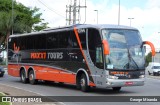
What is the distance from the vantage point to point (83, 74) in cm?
2172

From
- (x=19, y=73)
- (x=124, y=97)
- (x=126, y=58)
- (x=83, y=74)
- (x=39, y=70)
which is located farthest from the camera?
(x=19, y=73)

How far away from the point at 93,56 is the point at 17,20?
54.2 meters

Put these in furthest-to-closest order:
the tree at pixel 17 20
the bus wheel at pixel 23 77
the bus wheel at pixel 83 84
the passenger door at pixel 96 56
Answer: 1. the tree at pixel 17 20
2. the bus wheel at pixel 23 77
3. the bus wheel at pixel 83 84
4. the passenger door at pixel 96 56

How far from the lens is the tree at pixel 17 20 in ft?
217

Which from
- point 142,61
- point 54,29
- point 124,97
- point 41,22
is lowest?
point 124,97

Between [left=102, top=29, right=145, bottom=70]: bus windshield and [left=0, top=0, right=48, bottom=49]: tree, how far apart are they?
46535 millimetres

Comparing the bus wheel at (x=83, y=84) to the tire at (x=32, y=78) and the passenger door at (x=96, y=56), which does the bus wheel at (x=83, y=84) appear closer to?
A: the passenger door at (x=96, y=56)

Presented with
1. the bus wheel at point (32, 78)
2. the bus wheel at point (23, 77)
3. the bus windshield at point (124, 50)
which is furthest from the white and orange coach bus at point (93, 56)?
the bus wheel at point (23, 77)

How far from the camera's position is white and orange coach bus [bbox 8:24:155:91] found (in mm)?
20000

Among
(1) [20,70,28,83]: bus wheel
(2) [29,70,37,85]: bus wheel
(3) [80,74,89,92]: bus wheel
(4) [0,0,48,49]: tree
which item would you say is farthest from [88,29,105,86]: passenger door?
(4) [0,0,48,49]: tree

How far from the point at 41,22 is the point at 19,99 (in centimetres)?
6502

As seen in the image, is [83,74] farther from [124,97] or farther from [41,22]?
[41,22]

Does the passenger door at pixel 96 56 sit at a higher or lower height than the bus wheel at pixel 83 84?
higher

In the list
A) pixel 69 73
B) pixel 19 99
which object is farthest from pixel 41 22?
pixel 19 99
